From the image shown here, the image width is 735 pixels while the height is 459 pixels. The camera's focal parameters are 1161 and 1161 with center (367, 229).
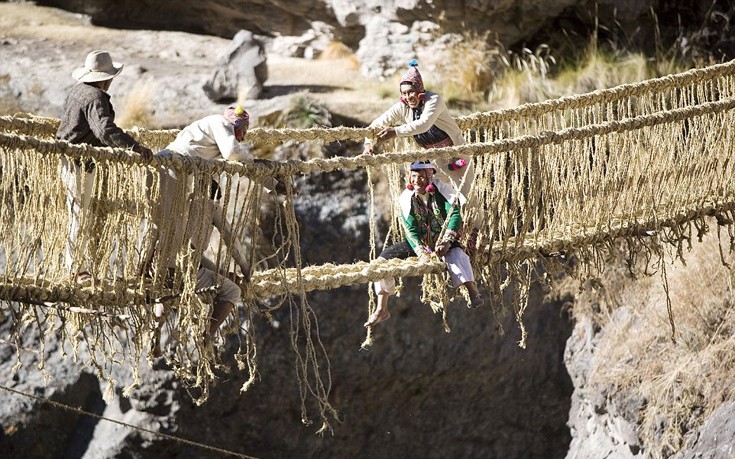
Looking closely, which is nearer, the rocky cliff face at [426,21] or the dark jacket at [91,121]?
the dark jacket at [91,121]

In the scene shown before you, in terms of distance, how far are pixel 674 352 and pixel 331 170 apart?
11.5 ft

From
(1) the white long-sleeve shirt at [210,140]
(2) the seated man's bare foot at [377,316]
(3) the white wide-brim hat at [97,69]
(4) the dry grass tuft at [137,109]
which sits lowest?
(4) the dry grass tuft at [137,109]

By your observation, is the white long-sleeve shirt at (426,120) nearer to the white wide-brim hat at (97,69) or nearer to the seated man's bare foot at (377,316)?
the seated man's bare foot at (377,316)

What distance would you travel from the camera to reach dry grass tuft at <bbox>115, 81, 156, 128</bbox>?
7.89 metres

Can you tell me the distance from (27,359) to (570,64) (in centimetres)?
452

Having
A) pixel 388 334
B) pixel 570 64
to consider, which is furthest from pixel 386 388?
pixel 570 64

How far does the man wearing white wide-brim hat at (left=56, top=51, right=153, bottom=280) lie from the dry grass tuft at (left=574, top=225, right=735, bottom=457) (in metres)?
3.66

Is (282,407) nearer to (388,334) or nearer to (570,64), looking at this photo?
(388,334)

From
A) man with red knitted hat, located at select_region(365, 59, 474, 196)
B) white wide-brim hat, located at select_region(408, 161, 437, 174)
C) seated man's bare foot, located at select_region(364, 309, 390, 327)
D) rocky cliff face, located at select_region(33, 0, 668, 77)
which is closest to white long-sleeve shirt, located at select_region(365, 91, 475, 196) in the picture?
man with red knitted hat, located at select_region(365, 59, 474, 196)

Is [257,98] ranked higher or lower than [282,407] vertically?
higher

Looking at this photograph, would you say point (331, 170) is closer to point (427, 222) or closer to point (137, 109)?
point (427, 222)

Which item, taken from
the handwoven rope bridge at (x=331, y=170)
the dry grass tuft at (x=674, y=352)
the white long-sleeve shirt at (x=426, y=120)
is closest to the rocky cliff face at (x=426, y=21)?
Result: the dry grass tuft at (x=674, y=352)

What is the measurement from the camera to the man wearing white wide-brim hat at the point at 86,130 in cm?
420

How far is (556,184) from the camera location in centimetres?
515
